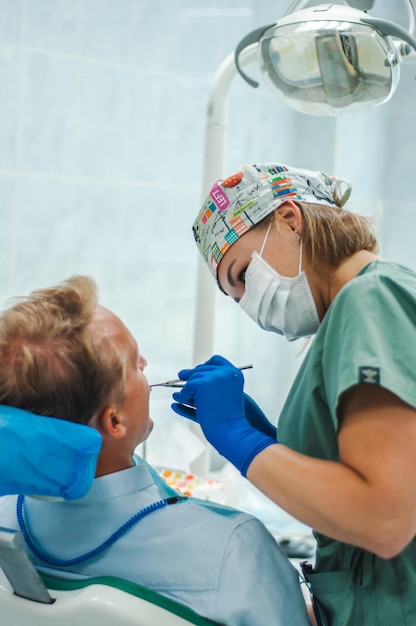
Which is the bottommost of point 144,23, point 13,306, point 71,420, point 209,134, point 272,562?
point 272,562

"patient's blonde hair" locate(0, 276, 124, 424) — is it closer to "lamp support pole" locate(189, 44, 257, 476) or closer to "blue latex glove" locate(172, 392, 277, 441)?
"blue latex glove" locate(172, 392, 277, 441)

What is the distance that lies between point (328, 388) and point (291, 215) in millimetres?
373

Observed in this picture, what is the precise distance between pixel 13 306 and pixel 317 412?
0.49 metres

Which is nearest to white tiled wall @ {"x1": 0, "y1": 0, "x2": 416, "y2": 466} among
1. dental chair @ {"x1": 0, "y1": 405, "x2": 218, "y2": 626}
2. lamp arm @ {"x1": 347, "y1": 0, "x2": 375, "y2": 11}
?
lamp arm @ {"x1": 347, "y1": 0, "x2": 375, "y2": 11}

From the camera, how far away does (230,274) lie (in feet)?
4.69

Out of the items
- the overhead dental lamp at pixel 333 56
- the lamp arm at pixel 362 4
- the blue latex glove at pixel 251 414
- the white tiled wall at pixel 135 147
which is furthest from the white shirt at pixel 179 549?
the white tiled wall at pixel 135 147

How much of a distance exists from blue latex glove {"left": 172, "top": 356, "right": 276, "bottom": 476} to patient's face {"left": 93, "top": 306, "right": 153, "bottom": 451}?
0.29 feet

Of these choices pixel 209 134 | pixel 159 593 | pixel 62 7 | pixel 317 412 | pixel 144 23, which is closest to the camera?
pixel 159 593

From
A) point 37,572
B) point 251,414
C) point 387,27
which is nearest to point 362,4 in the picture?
point 387,27

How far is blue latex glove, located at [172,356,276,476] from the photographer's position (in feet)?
3.67

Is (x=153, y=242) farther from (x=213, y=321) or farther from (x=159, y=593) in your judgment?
(x=159, y=593)

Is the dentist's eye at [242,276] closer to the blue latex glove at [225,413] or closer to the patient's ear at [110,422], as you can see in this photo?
the blue latex glove at [225,413]

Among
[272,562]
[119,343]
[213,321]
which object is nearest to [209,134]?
[213,321]

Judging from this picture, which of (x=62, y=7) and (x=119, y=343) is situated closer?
(x=119, y=343)
